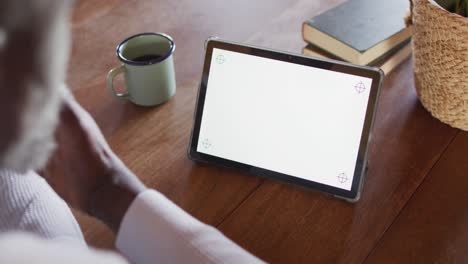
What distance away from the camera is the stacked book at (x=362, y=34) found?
81 centimetres

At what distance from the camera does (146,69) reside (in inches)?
30.4

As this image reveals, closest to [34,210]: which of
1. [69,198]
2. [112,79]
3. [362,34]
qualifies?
[69,198]

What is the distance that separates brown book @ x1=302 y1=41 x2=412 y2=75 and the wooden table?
18mm

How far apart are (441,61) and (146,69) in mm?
425

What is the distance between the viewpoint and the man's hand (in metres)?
0.65

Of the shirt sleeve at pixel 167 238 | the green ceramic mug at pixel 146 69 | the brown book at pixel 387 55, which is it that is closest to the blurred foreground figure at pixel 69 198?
the shirt sleeve at pixel 167 238

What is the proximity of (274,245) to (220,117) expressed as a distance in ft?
0.64

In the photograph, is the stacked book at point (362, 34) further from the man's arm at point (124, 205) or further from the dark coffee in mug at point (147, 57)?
the man's arm at point (124, 205)

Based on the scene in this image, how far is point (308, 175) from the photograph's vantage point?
2.24 ft

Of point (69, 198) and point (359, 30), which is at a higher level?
point (359, 30)

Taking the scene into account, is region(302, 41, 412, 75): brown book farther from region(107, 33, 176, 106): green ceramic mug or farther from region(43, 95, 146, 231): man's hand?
region(43, 95, 146, 231): man's hand

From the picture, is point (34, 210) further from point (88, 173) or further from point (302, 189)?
point (302, 189)

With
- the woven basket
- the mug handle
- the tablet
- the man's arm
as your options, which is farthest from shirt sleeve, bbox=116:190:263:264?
the woven basket

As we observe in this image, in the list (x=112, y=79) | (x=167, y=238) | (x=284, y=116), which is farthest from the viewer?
(x=112, y=79)
